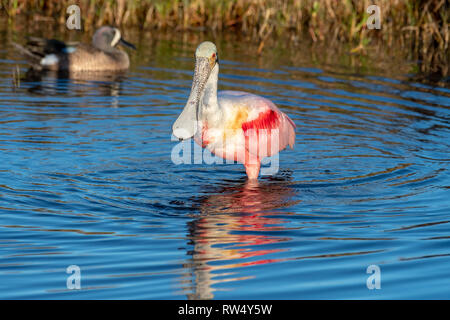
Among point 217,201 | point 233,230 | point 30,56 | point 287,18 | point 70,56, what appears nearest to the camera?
point 233,230

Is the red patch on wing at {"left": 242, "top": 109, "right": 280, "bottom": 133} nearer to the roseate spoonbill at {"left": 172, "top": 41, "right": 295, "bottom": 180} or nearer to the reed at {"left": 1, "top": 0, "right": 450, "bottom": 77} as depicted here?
the roseate spoonbill at {"left": 172, "top": 41, "right": 295, "bottom": 180}

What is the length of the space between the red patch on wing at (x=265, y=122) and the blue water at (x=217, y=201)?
512 mm

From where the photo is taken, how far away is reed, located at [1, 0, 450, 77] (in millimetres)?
15508

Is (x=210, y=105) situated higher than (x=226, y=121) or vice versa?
(x=210, y=105)

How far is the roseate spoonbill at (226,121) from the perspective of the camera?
24.0 feet

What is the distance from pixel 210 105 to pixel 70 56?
22.6ft

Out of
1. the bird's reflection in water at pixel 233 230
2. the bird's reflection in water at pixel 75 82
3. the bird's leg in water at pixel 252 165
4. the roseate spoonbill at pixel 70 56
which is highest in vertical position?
the roseate spoonbill at pixel 70 56

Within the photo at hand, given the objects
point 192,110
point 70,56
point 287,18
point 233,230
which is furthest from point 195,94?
point 287,18

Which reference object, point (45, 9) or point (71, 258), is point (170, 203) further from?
point (45, 9)

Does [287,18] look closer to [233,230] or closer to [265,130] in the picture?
[265,130]

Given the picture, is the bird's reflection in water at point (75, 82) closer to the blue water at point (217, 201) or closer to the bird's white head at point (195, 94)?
the blue water at point (217, 201)

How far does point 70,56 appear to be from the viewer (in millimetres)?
13680

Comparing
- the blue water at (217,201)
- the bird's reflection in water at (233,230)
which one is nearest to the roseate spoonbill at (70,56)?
the blue water at (217,201)

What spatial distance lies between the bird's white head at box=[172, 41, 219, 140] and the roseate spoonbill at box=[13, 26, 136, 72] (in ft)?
21.6
